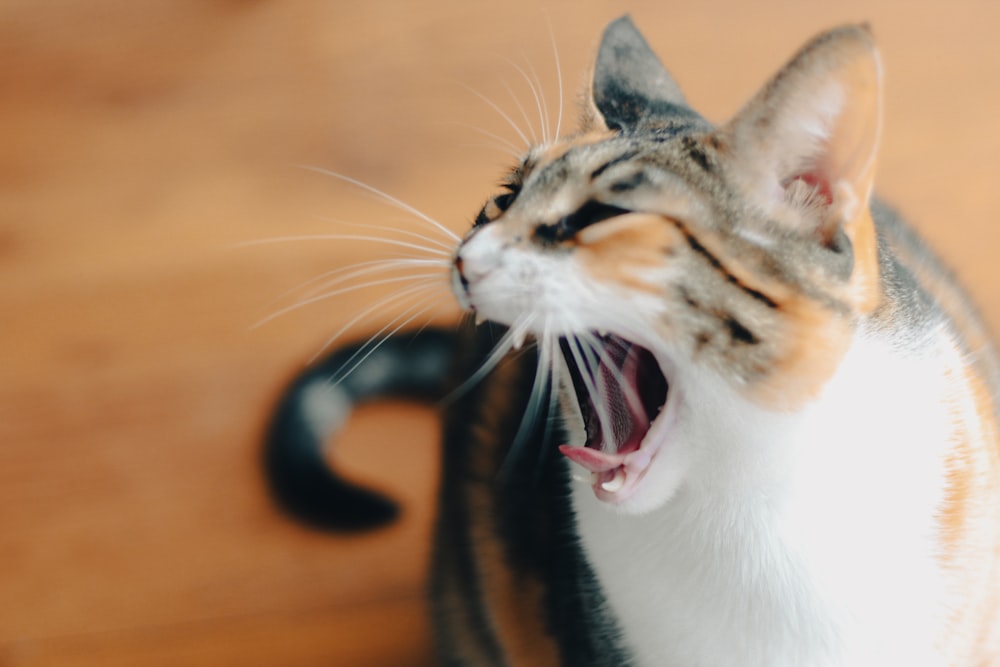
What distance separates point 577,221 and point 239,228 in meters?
0.89

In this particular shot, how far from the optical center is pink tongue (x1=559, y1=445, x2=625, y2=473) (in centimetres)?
61

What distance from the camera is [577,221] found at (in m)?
0.57

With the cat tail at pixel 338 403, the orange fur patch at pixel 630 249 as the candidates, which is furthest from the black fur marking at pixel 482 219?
the cat tail at pixel 338 403

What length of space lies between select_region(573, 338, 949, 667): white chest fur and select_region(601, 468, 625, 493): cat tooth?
4 centimetres

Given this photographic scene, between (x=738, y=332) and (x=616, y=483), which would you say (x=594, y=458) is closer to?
(x=616, y=483)

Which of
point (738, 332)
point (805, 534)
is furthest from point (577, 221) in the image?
point (805, 534)

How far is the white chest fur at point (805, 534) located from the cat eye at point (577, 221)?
112 mm

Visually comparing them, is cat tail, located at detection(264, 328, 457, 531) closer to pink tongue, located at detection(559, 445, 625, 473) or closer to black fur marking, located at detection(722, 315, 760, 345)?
pink tongue, located at detection(559, 445, 625, 473)

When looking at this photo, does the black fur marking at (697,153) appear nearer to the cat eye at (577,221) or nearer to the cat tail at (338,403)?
the cat eye at (577,221)

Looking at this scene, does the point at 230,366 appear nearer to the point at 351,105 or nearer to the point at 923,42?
the point at 351,105

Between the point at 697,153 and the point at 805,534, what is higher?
the point at 697,153

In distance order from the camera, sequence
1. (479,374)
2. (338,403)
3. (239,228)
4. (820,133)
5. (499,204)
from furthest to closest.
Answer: (239,228), (338,403), (479,374), (499,204), (820,133)

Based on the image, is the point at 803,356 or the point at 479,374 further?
the point at 479,374

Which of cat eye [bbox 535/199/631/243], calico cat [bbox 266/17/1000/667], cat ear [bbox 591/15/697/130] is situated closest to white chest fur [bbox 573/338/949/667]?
calico cat [bbox 266/17/1000/667]
